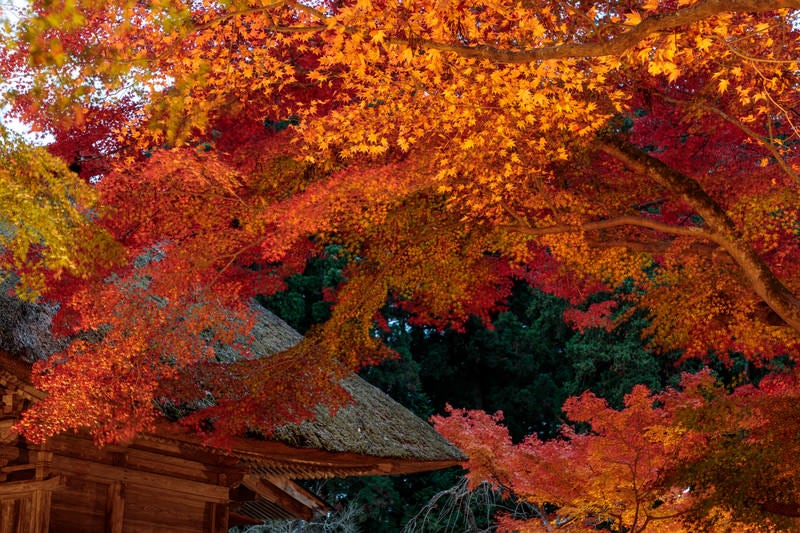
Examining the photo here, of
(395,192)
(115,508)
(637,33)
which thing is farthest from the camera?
(395,192)

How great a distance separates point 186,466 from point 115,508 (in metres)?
1.17

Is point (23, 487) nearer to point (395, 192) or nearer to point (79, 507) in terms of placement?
point (79, 507)

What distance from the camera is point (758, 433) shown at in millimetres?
8727

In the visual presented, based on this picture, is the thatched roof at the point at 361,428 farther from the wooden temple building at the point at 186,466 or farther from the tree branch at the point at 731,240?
the tree branch at the point at 731,240

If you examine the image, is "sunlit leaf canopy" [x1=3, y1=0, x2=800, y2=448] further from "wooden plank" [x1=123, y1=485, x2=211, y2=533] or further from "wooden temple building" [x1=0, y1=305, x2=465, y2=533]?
"wooden plank" [x1=123, y1=485, x2=211, y2=533]

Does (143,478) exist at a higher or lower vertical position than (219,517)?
higher

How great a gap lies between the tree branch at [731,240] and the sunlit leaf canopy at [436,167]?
0.02 m

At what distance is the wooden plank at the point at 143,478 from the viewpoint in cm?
812

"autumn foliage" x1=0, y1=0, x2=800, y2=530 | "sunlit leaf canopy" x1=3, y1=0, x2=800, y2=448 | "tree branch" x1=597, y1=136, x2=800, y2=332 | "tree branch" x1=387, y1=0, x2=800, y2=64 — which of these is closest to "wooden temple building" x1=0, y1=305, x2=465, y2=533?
"autumn foliage" x1=0, y1=0, x2=800, y2=530

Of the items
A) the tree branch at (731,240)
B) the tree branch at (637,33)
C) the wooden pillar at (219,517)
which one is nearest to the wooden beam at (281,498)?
the wooden pillar at (219,517)

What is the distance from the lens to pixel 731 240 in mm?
8047

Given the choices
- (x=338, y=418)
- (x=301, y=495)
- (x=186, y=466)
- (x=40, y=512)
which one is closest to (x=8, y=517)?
(x=40, y=512)

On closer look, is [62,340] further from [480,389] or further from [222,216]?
[480,389]

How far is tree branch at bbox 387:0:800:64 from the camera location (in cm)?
454
